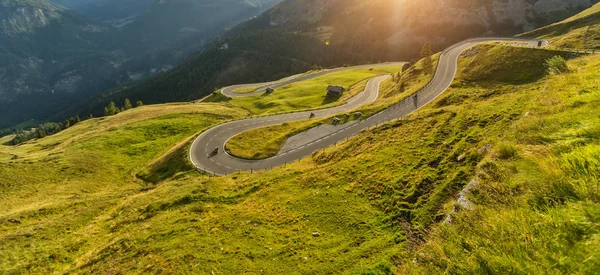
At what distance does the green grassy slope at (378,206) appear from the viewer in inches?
257

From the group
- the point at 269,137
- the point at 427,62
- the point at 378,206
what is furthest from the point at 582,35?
the point at 378,206

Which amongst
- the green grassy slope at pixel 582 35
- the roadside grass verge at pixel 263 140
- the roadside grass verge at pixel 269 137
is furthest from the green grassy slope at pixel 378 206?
the green grassy slope at pixel 582 35

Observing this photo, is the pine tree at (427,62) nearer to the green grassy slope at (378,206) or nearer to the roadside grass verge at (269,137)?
the roadside grass verge at (269,137)

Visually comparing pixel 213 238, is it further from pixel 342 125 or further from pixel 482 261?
pixel 342 125

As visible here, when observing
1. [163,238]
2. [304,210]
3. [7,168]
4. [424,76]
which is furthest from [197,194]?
[424,76]

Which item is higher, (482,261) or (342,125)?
(482,261)

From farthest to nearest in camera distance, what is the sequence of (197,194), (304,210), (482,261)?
(197,194), (304,210), (482,261)

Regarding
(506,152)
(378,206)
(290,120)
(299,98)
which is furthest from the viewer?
(299,98)

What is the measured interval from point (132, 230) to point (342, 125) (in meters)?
41.6

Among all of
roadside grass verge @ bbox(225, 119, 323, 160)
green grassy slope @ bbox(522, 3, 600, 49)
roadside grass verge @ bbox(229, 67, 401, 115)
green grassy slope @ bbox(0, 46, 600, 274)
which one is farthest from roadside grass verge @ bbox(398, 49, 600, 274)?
roadside grass verge @ bbox(229, 67, 401, 115)

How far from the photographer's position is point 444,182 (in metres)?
22.9

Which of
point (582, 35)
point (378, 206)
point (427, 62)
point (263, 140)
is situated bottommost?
point (263, 140)

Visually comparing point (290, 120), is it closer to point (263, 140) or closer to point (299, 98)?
point (263, 140)

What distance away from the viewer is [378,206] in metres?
23.7
